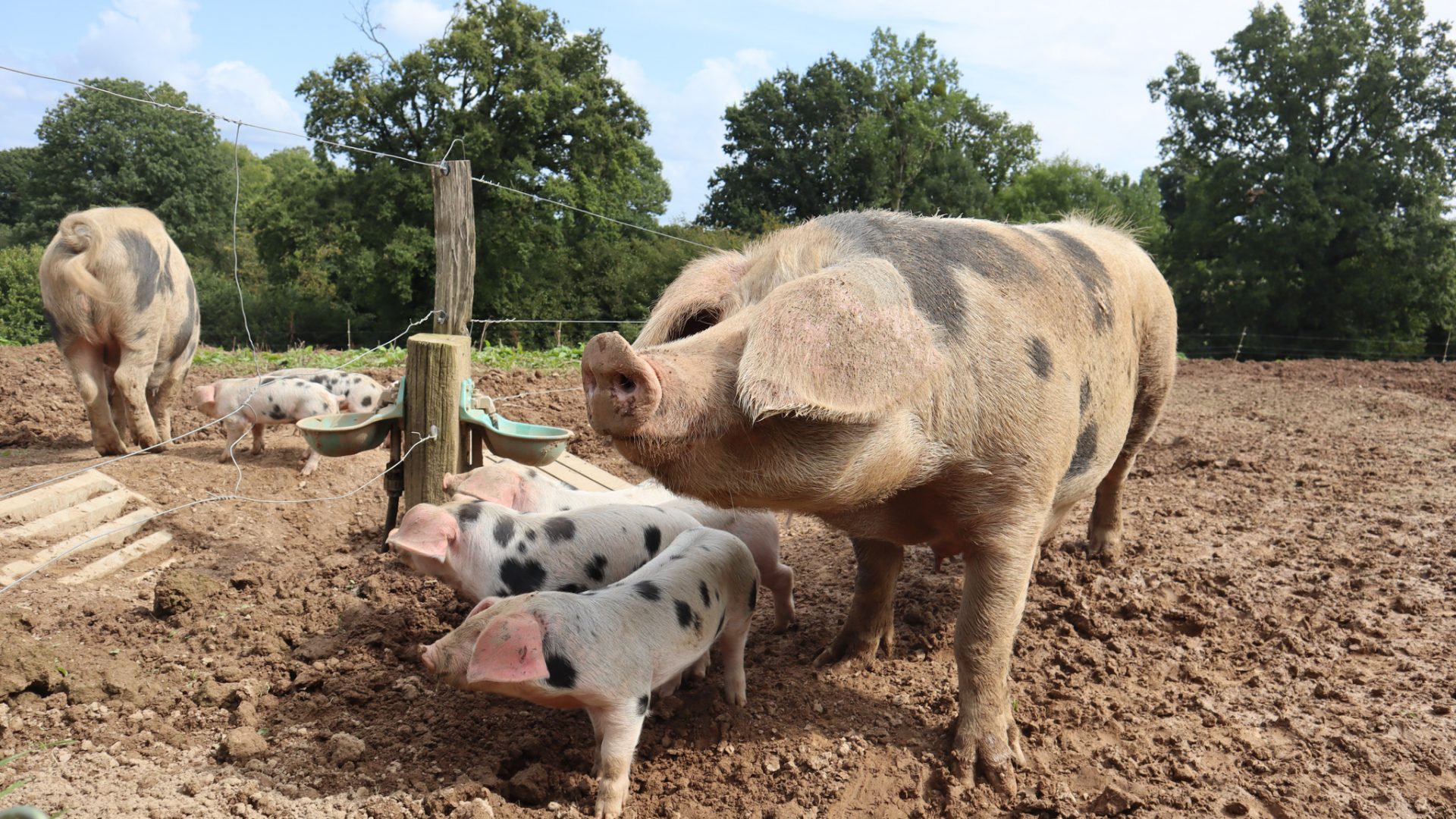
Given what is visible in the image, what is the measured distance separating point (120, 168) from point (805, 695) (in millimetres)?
44833

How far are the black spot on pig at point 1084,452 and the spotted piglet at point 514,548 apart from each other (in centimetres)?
182

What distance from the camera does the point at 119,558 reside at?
17.0 feet

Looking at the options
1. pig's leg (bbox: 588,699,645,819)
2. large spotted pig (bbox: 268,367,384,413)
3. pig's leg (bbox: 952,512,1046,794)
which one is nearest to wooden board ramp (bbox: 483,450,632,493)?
large spotted pig (bbox: 268,367,384,413)

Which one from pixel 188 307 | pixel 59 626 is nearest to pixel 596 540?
pixel 59 626

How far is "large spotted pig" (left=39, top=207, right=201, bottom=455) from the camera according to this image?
7.27 meters

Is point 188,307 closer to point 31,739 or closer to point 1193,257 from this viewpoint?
point 31,739

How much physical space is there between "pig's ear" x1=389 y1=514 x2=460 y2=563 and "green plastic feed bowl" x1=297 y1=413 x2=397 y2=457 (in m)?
0.75

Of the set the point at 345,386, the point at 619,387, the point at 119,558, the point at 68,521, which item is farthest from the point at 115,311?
the point at 619,387

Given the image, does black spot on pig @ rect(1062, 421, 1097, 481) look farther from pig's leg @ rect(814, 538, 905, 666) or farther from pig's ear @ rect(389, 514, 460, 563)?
pig's ear @ rect(389, 514, 460, 563)

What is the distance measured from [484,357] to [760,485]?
444 inches

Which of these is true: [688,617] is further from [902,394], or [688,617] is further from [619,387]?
[619,387]

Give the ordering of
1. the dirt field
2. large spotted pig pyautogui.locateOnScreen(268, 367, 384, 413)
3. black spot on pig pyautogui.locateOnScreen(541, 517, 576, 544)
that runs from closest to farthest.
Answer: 1. the dirt field
2. black spot on pig pyautogui.locateOnScreen(541, 517, 576, 544)
3. large spotted pig pyautogui.locateOnScreen(268, 367, 384, 413)

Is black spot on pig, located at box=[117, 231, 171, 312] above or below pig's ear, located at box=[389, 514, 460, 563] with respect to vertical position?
above

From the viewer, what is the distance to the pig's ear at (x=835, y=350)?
7.22ft
